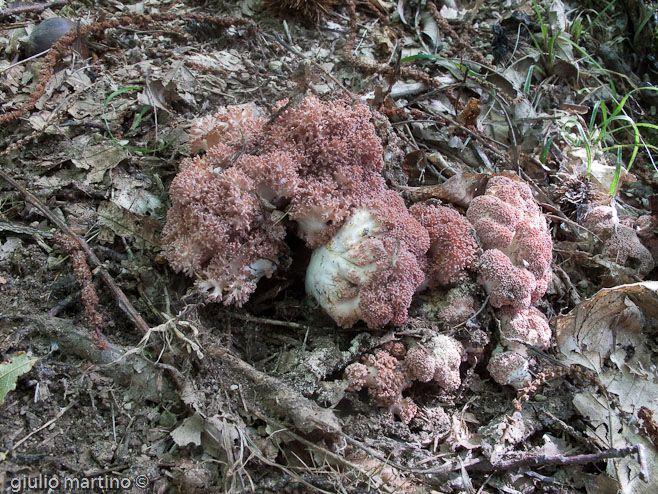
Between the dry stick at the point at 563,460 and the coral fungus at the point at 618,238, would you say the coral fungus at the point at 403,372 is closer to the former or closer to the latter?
the dry stick at the point at 563,460

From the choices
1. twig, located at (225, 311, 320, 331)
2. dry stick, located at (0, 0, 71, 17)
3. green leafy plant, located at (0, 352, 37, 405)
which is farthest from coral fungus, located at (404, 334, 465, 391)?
dry stick, located at (0, 0, 71, 17)

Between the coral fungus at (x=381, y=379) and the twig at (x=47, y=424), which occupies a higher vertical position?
the twig at (x=47, y=424)

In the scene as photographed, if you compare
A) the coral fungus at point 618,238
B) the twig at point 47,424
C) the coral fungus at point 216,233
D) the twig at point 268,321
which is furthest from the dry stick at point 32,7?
the coral fungus at point 618,238

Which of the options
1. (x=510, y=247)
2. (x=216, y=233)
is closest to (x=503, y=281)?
(x=510, y=247)

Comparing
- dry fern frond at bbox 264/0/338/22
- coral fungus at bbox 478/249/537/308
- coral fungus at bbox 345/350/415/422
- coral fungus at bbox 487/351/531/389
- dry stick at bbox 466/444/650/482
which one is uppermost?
dry fern frond at bbox 264/0/338/22

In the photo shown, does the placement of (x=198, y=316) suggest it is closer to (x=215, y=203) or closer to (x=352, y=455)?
(x=215, y=203)

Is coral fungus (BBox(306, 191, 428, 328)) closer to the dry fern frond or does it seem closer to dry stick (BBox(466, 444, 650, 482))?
dry stick (BBox(466, 444, 650, 482))

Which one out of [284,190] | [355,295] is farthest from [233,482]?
[284,190]
